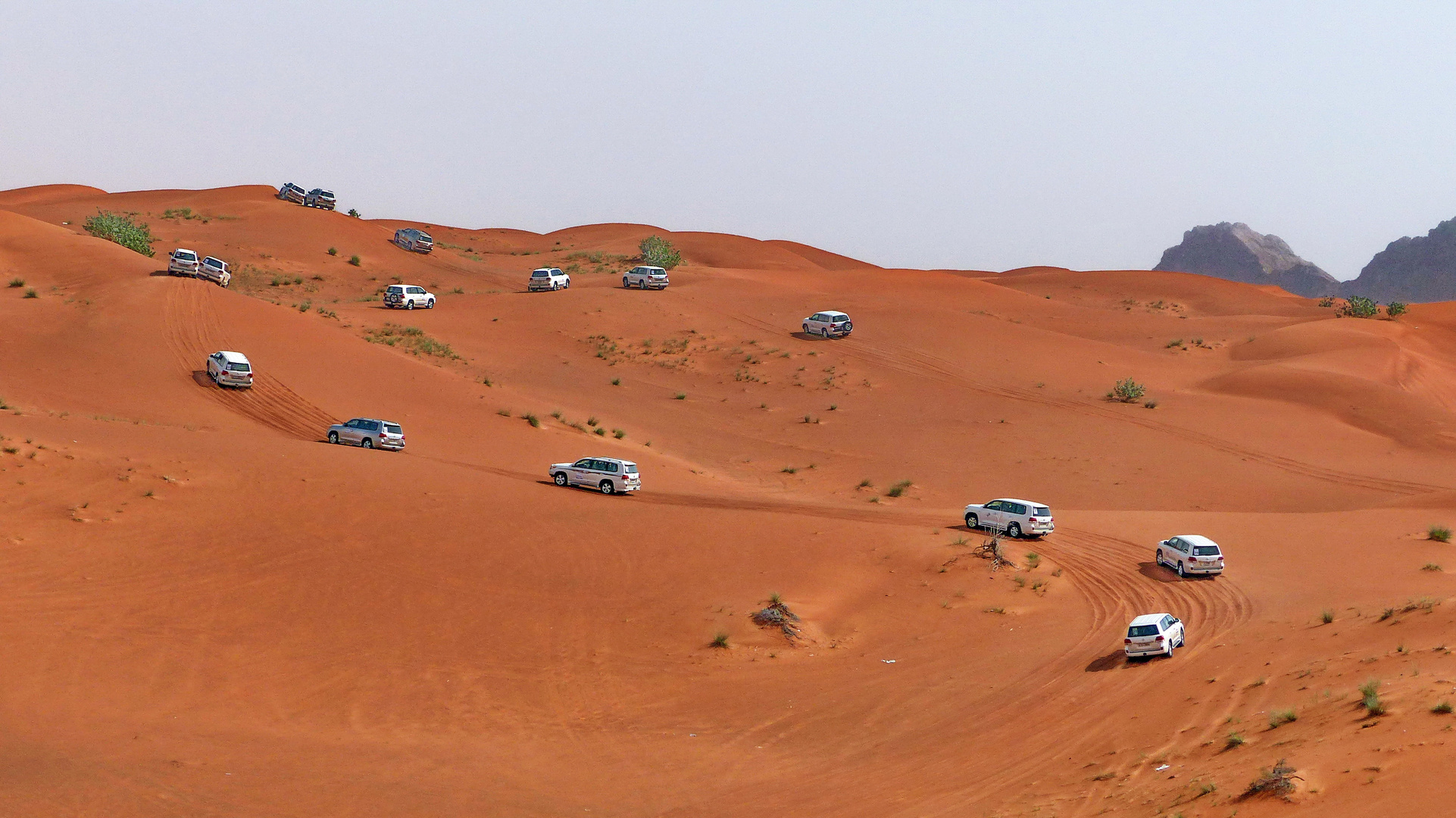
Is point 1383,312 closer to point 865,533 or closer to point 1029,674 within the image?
point 865,533

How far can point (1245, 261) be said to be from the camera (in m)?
173

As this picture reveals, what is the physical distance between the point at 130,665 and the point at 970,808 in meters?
15.1

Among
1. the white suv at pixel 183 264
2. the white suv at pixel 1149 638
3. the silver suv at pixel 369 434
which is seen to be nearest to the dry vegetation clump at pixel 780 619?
the white suv at pixel 1149 638

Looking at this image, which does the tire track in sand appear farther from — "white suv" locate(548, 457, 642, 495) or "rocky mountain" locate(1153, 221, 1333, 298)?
"rocky mountain" locate(1153, 221, 1333, 298)

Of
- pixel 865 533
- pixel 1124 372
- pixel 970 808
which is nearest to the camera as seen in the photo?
pixel 970 808

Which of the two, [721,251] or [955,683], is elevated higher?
[721,251]

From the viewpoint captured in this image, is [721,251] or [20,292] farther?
[721,251]

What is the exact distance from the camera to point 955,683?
21.8 meters

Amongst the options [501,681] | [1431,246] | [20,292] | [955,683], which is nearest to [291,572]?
[501,681]

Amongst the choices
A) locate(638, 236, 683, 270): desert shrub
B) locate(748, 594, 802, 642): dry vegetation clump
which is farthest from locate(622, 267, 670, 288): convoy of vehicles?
locate(748, 594, 802, 642): dry vegetation clump

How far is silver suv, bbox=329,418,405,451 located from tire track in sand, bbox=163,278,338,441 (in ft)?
4.68

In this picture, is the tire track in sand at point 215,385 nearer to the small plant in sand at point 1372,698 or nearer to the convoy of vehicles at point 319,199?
the small plant in sand at point 1372,698

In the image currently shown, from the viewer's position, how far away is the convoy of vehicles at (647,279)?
77875 millimetres

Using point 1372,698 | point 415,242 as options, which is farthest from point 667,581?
point 415,242
